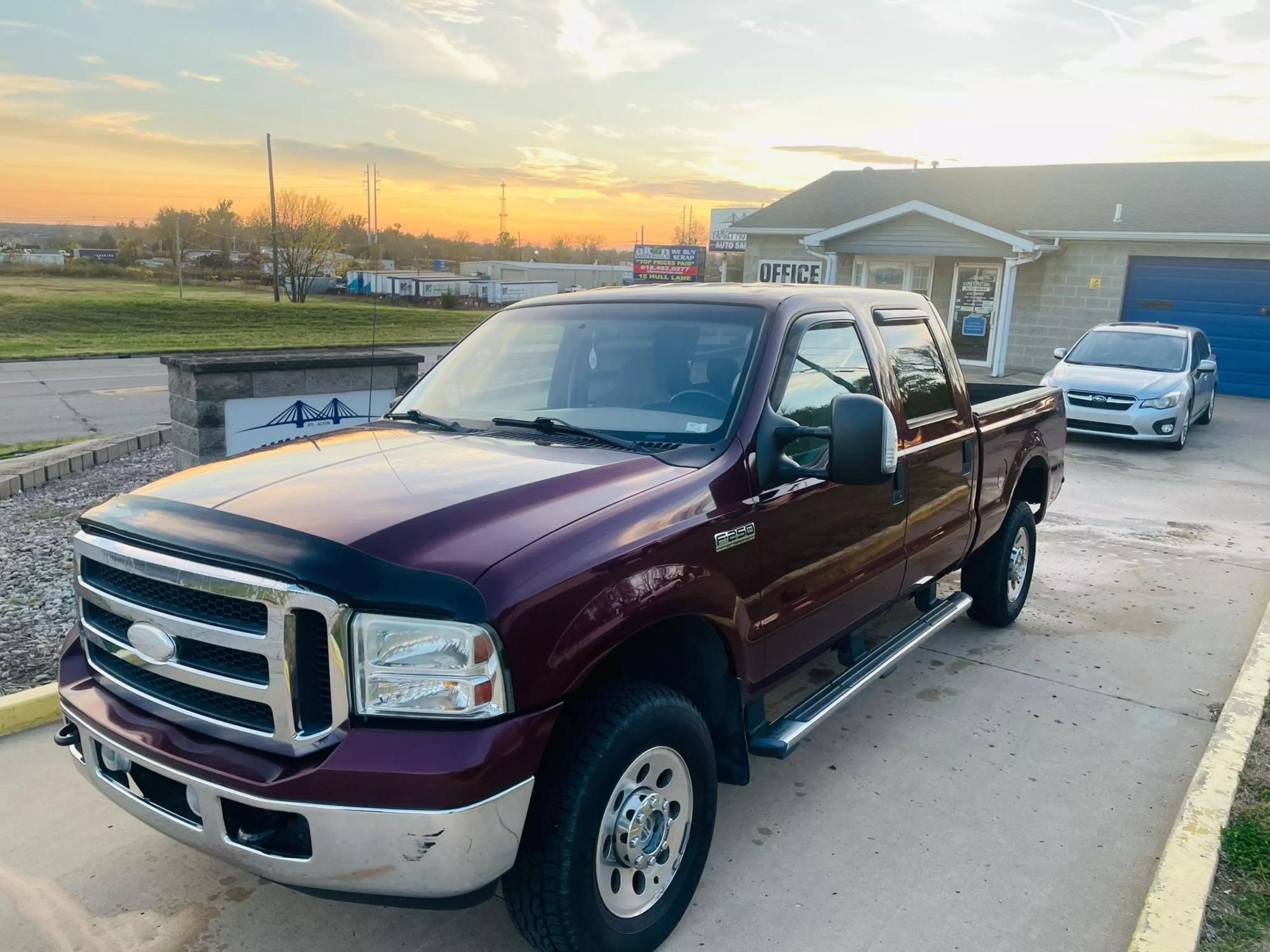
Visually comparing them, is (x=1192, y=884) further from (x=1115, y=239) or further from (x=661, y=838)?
(x=1115, y=239)

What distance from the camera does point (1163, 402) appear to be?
42.5 feet

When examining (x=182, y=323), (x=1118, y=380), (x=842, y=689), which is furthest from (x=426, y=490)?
(x=182, y=323)

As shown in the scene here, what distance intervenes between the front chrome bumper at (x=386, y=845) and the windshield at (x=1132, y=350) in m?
13.9

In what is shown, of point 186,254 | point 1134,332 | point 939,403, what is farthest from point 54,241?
point 939,403

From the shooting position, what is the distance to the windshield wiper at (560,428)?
3.46m

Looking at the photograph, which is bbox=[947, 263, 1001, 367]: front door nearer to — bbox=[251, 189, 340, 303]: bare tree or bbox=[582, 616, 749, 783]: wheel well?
bbox=[582, 616, 749, 783]: wheel well

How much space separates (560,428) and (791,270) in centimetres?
2390

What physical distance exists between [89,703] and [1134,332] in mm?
15215

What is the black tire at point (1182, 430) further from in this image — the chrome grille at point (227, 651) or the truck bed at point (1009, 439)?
the chrome grille at point (227, 651)

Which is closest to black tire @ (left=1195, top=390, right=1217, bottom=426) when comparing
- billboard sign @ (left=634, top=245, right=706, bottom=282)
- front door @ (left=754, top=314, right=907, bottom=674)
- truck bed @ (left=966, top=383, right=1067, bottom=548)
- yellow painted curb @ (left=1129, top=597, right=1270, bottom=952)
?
truck bed @ (left=966, top=383, right=1067, bottom=548)

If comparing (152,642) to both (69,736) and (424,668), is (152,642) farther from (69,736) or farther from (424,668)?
(424,668)

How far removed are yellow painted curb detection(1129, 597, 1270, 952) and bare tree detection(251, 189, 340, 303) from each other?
42.7 meters

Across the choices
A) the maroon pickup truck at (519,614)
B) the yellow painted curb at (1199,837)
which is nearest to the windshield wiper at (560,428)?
the maroon pickup truck at (519,614)

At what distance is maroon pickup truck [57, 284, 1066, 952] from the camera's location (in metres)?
2.39
